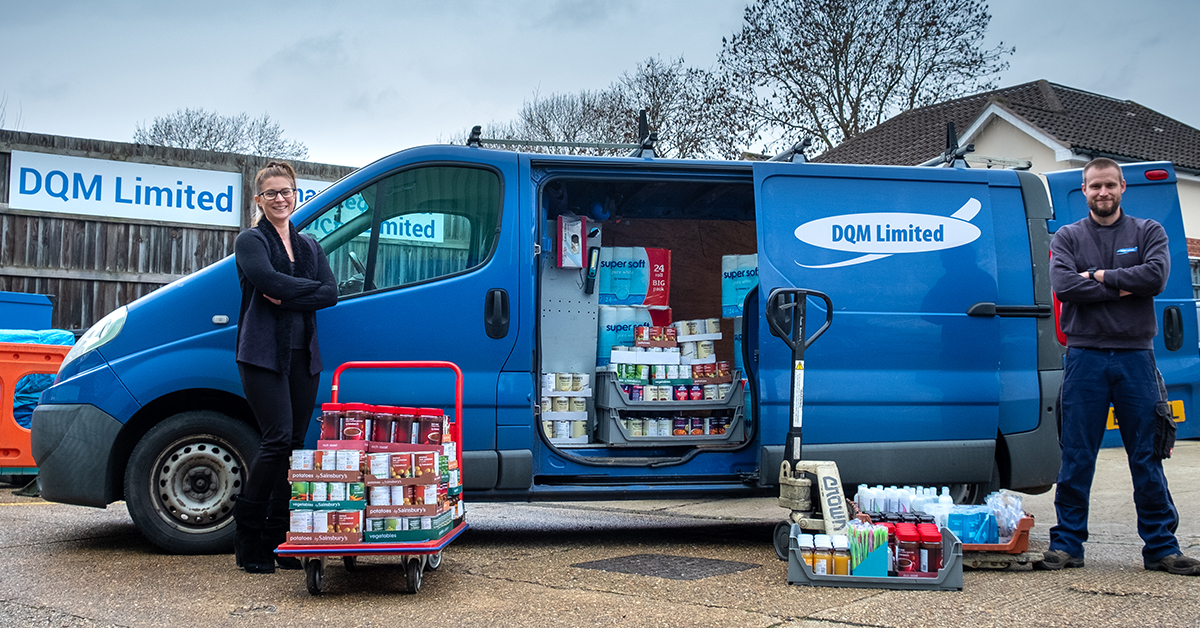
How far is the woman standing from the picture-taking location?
4676mm

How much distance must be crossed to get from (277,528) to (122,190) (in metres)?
9.19

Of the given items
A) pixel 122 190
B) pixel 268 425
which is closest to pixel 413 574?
pixel 268 425

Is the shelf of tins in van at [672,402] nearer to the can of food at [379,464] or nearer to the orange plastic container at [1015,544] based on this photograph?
the orange plastic container at [1015,544]

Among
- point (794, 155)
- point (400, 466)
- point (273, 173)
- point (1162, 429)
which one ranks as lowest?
point (400, 466)

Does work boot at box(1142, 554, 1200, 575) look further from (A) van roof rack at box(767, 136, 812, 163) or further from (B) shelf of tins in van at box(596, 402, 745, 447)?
(A) van roof rack at box(767, 136, 812, 163)

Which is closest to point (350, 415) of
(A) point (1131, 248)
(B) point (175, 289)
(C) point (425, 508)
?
(C) point (425, 508)

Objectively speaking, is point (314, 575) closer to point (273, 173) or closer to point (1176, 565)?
point (273, 173)

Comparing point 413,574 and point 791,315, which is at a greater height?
point 791,315

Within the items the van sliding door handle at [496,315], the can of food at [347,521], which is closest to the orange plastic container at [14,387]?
the van sliding door handle at [496,315]

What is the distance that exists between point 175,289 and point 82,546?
1.43 m

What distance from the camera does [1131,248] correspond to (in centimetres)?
490

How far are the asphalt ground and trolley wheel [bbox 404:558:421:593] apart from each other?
0.17ft

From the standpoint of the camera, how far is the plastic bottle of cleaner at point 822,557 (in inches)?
178

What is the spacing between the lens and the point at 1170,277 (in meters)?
6.02
